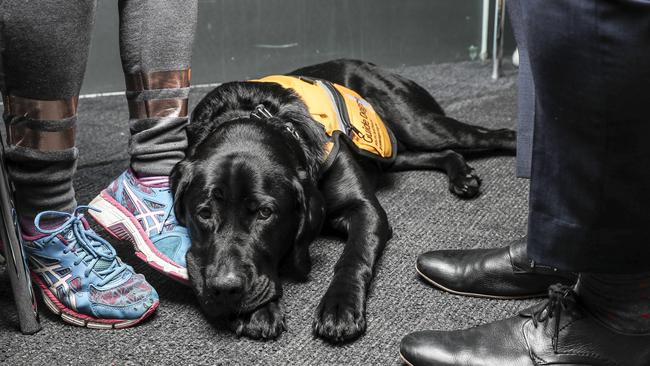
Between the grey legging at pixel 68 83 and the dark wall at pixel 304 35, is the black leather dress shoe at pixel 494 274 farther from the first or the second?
the dark wall at pixel 304 35

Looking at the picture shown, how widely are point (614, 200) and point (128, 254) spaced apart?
1229mm

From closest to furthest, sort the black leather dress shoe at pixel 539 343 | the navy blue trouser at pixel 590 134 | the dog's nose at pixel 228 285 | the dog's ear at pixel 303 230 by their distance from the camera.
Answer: the navy blue trouser at pixel 590 134 → the black leather dress shoe at pixel 539 343 → the dog's nose at pixel 228 285 → the dog's ear at pixel 303 230

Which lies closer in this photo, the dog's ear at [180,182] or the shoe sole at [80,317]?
the shoe sole at [80,317]

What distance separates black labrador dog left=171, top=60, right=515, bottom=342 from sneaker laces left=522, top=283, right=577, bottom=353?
1.19ft

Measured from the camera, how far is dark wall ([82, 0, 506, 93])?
3510mm

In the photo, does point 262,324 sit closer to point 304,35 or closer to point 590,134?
point 590,134

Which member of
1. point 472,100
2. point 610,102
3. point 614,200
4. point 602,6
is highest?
point 602,6

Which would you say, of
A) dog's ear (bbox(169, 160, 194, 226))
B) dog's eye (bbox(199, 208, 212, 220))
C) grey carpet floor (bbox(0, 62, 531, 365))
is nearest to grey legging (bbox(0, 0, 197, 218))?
dog's ear (bbox(169, 160, 194, 226))

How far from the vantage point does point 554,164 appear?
105 cm

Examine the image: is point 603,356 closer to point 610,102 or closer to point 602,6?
point 610,102

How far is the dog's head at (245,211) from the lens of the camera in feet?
4.73

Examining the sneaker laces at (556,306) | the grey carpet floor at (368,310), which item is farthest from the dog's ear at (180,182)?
the sneaker laces at (556,306)

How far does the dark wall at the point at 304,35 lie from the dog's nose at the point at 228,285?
234cm

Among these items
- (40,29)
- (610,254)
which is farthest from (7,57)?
(610,254)
